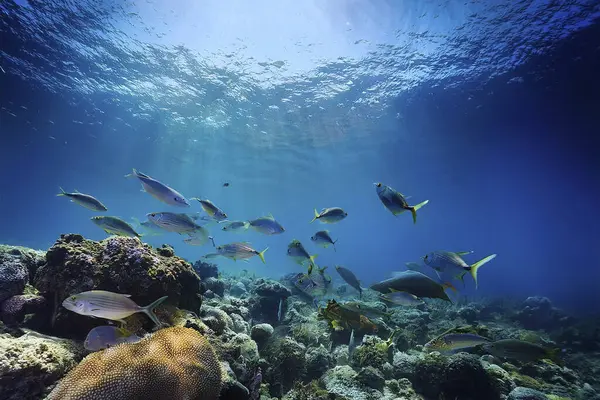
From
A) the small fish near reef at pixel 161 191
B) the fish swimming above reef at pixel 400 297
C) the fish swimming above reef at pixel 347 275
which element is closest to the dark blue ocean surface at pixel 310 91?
the fish swimming above reef at pixel 347 275

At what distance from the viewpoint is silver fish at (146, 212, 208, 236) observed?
4.82 meters

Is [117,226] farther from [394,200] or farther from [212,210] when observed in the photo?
[394,200]

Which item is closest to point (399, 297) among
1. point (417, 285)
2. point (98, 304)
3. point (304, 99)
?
point (417, 285)

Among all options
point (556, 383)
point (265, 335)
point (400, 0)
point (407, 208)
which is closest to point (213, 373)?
point (407, 208)

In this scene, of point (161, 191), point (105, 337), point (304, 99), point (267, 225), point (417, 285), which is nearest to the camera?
point (105, 337)

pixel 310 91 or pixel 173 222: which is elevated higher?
pixel 310 91

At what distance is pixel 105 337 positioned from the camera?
2789 mm

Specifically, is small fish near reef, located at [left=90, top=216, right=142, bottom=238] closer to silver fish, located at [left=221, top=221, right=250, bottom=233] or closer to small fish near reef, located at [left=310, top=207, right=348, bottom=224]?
silver fish, located at [left=221, top=221, right=250, bottom=233]

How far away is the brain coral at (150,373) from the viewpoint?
6.71ft

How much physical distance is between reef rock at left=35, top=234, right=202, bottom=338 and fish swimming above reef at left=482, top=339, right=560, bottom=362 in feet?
15.8

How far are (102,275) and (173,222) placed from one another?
1.52 m

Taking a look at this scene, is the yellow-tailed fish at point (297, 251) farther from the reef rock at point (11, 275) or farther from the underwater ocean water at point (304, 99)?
the reef rock at point (11, 275)

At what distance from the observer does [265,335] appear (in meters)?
6.10

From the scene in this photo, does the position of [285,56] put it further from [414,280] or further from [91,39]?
[414,280]
